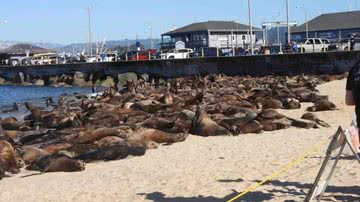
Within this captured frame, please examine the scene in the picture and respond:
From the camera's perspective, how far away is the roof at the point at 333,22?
8538cm

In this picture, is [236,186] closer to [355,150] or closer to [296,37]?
[355,150]

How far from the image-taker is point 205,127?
52.5ft

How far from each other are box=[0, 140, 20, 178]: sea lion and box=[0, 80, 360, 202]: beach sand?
283 mm

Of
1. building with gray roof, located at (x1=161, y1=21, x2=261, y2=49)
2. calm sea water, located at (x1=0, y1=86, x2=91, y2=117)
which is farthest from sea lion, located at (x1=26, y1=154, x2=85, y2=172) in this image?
→ building with gray roof, located at (x1=161, y1=21, x2=261, y2=49)

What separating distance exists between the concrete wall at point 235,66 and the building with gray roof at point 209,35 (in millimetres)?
29601

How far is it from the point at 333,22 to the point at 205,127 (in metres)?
76.4

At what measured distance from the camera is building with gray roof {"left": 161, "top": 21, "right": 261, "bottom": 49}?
88.9 metres

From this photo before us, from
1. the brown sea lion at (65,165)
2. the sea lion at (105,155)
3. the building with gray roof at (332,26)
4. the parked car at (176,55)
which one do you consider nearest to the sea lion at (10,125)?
the sea lion at (105,155)

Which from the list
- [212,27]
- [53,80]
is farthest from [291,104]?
[212,27]

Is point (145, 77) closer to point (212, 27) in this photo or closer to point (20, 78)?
point (20, 78)

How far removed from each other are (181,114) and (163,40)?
8170 centimetres

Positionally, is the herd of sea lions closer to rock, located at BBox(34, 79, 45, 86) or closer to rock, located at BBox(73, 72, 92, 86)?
rock, located at BBox(73, 72, 92, 86)

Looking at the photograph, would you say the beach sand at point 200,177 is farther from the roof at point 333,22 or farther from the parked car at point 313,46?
the roof at point 333,22

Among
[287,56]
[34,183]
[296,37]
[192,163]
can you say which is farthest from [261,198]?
[296,37]
